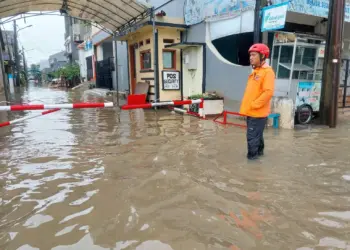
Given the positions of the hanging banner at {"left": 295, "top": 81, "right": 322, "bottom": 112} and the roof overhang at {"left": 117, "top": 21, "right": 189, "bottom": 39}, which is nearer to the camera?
the hanging banner at {"left": 295, "top": 81, "right": 322, "bottom": 112}

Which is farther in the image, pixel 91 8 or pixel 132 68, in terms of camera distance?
pixel 132 68

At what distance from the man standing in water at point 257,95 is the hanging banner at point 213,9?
423cm

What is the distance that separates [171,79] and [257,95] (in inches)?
281

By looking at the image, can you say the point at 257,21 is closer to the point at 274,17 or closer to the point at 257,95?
the point at 274,17

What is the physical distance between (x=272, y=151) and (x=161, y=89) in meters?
6.65

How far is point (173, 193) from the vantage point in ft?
11.0

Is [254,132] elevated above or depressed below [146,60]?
below

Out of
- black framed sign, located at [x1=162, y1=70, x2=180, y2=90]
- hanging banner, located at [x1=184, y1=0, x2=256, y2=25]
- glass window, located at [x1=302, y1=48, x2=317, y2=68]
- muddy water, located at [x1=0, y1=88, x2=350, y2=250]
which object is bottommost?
muddy water, located at [x1=0, y1=88, x2=350, y2=250]

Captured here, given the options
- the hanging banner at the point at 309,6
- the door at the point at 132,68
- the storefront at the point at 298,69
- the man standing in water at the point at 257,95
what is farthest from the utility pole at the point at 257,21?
the door at the point at 132,68

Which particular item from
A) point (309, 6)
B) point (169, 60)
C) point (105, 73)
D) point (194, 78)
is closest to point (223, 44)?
point (194, 78)

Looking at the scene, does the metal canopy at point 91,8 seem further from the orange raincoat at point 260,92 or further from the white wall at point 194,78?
the orange raincoat at point 260,92

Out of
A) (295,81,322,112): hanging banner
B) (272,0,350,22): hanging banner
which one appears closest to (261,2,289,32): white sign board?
(272,0,350,22): hanging banner

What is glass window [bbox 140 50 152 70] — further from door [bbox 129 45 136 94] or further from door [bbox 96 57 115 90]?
door [bbox 96 57 115 90]

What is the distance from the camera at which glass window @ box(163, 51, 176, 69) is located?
1109cm
